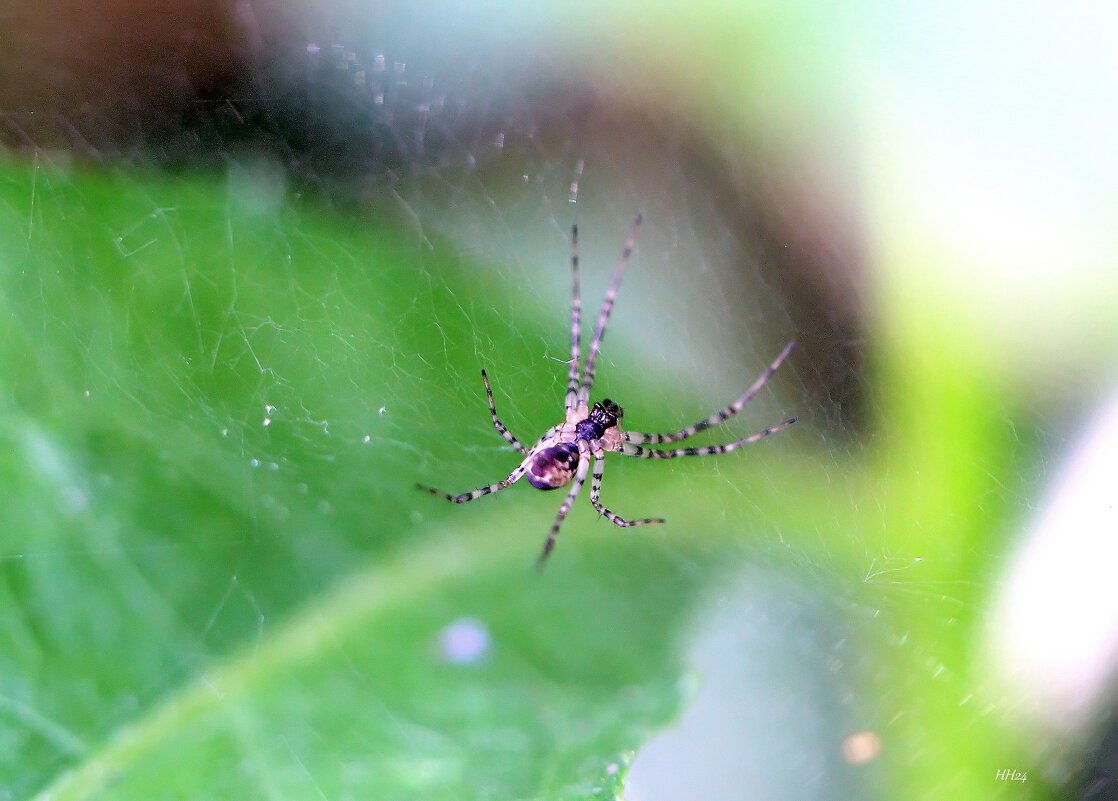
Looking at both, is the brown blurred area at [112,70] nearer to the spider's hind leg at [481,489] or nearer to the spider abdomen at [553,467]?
the spider's hind leg at [481,489]

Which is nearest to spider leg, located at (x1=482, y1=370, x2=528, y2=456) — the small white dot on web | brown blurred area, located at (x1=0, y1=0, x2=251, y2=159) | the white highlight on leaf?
the small white dot on web

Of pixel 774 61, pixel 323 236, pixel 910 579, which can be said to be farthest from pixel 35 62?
pixel 910 579

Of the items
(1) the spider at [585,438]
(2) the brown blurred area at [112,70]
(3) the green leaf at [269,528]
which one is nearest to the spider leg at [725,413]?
(1) the spider at [585,438]

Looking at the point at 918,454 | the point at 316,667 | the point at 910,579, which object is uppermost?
the point at 918,454

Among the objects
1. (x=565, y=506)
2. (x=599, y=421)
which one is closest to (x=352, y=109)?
(x=599, y=421)

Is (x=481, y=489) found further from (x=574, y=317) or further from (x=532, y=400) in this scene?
(x=574, y=317)

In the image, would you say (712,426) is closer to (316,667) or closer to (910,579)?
(910,579)

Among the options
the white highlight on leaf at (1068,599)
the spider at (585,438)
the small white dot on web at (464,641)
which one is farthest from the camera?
the spider at (585,438)
